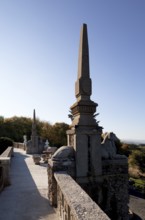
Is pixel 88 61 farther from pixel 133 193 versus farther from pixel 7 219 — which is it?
pixel 133 193

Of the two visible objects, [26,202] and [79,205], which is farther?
[26,202]

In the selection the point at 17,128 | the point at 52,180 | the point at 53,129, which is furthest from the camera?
the point at 17,128

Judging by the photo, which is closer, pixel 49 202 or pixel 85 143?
pixel 85 143

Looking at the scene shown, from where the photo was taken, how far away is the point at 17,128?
163 feet

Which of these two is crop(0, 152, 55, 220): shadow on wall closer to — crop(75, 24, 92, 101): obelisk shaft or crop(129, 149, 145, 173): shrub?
crop(75, 24, 92, 101): obelisk shaft

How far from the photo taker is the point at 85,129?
19.5 feet

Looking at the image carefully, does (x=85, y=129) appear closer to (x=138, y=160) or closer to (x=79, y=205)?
(x=79, y=205)

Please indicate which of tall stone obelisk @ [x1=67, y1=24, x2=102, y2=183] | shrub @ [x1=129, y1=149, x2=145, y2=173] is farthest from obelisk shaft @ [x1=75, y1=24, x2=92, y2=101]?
shrub @ [x1=129, y1=149, x2=145, y2=173]

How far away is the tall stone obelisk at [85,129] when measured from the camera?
5.86m

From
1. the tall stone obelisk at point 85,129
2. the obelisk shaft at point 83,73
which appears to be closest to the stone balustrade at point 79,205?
the tall stone obelisk at point 85,129

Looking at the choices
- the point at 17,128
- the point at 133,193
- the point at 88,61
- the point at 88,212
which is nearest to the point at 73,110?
the point at 88,61

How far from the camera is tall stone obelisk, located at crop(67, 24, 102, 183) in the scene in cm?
586

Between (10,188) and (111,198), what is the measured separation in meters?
4.19

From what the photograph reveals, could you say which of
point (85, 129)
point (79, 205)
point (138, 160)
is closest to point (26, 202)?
point (85, 129)
